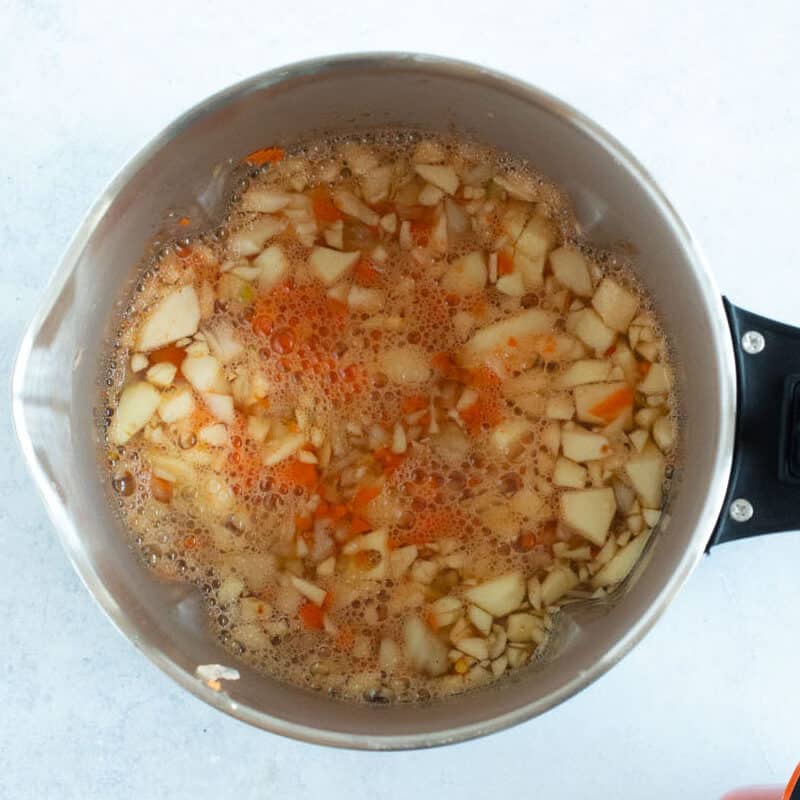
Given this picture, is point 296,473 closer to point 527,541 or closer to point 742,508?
point 527,541

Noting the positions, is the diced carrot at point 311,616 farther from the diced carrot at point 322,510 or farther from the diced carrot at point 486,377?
the diced carrot at point 486,377

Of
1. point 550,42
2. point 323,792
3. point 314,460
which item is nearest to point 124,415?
point 314,460

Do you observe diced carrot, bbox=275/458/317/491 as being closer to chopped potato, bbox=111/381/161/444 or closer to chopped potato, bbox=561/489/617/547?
chopped potato, bbox=111/381/161/444

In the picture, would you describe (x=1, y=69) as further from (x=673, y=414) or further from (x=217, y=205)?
(x=673, y=414)

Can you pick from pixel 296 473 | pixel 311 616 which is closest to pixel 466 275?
pixel 296 473

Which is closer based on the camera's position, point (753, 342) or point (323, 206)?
point (753, 342)

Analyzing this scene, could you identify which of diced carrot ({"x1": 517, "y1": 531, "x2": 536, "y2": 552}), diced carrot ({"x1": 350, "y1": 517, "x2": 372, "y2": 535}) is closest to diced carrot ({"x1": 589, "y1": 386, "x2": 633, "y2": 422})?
diced carrot ({"x1": 517, "y1": 531, "x2": 536, "y2": 552})
